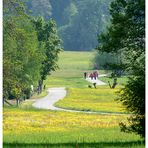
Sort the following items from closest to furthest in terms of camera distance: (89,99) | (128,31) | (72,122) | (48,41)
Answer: (128,31), (72,122), (89,99), (48,41)

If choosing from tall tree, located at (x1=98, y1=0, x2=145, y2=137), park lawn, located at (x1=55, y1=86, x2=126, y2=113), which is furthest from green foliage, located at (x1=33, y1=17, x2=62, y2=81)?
tall tree, located at (x1=98, y1=0, x2=145, y2=137)

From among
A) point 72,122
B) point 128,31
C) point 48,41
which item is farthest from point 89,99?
point 128,31

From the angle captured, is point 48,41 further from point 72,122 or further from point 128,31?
point 128,31

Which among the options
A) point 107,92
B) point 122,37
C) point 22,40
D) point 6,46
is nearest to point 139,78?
point 122,37

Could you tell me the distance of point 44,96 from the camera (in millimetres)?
83000

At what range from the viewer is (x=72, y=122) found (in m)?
39.8

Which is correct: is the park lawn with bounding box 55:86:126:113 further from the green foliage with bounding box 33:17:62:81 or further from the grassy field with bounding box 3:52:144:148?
the green foliage with bounding box 33:17:62:81

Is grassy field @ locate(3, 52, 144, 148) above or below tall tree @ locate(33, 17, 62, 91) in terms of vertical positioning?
below

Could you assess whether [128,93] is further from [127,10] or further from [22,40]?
[22,40]

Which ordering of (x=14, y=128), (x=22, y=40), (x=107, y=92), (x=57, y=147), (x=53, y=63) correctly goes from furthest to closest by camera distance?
(x=107, y=92), (x=53, y=63), (x=14, y=128), (x=22, y=40), (x=57, y=147)

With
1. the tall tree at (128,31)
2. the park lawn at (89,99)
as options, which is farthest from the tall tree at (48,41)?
the tall tree at (128,31)

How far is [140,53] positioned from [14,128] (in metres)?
14.0

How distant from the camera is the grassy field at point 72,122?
58.2ft

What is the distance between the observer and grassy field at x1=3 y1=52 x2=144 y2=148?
58.2 ft
